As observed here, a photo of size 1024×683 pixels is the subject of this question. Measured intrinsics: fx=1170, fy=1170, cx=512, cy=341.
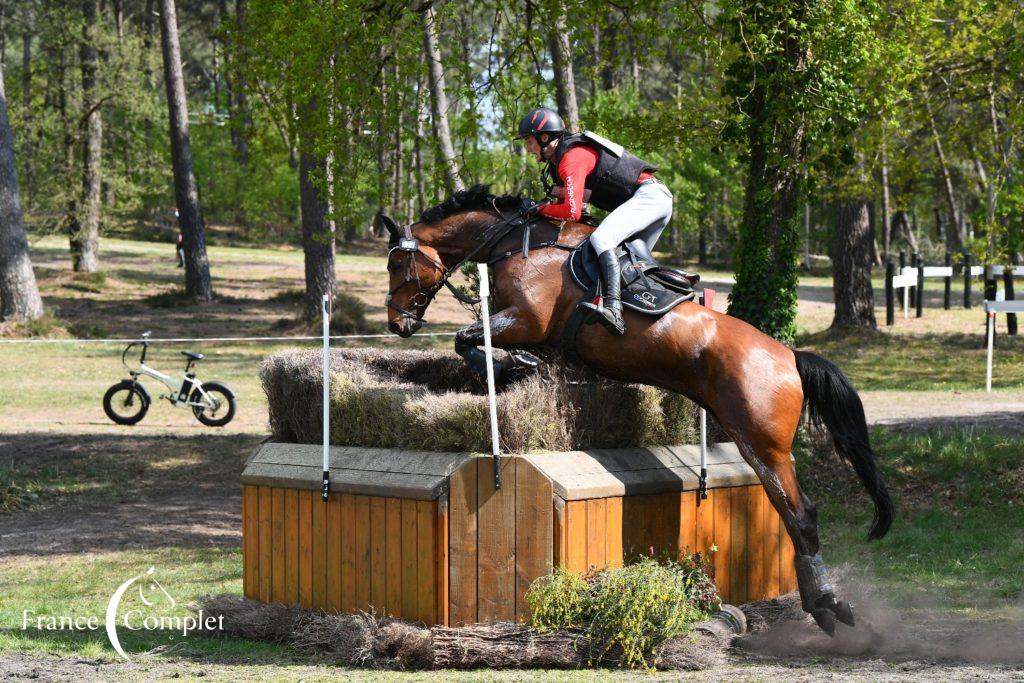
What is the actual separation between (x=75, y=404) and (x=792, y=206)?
11.2 m

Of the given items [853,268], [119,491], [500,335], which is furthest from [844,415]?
[853,268]

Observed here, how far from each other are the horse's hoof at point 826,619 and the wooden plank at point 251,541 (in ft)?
11.3

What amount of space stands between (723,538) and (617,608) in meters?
1.40

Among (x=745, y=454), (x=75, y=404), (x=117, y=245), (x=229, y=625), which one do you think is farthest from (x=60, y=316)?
(x=745, y=454)

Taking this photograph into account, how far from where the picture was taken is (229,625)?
7164 millimetres

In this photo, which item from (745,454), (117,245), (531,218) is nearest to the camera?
(745,454)

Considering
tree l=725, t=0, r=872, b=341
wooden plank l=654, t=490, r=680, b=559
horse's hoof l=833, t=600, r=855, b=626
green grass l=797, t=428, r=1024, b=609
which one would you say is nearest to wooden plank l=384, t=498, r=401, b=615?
wooden plank l=654, t=490, r=680, b=559

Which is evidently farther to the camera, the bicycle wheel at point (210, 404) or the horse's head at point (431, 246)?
the bicycle wheel at point (210, 404)

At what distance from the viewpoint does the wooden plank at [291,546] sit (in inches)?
283

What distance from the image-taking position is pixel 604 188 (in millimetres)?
7062

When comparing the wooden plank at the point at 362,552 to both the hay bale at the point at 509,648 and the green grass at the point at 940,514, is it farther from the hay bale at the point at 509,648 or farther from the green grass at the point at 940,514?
the green grass at the point at 940,514

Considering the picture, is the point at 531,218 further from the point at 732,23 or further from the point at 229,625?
the point at 732,23
